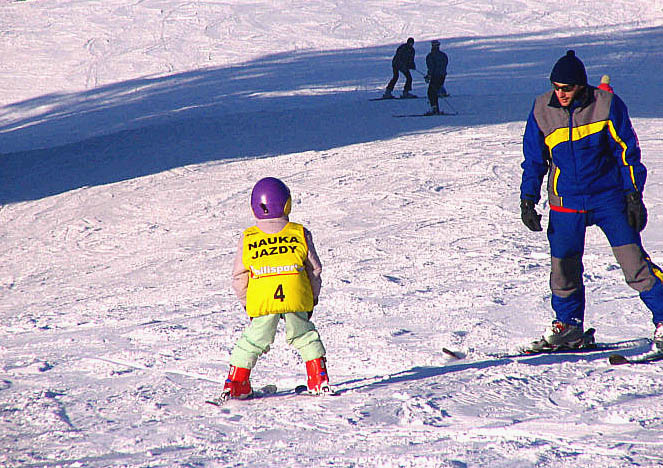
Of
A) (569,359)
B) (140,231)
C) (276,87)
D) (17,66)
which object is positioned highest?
(17,66)

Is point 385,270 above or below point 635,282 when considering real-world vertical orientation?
above

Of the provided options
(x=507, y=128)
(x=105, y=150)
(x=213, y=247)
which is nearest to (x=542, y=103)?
(x=213, y=247)

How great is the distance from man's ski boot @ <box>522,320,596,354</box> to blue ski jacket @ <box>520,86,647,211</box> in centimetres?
75

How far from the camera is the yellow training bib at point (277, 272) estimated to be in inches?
161

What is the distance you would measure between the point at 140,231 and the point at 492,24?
3008 centimetres

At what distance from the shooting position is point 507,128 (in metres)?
14.5

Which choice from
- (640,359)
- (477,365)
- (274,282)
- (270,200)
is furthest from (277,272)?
(640,359)

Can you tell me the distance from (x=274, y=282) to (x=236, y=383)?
0.57m

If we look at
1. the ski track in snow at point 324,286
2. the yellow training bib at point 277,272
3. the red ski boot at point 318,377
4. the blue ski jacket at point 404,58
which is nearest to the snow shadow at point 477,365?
the ski track in snow at point 324,286

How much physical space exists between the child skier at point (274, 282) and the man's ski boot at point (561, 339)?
1424mm

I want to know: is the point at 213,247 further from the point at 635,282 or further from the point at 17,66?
the point at 17,66

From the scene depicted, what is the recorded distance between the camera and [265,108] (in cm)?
1939

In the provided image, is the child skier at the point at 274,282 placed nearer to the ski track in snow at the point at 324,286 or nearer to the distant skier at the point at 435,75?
the ski track in snow at the point at 324,286

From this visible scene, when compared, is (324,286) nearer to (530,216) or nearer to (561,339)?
(561,339)
